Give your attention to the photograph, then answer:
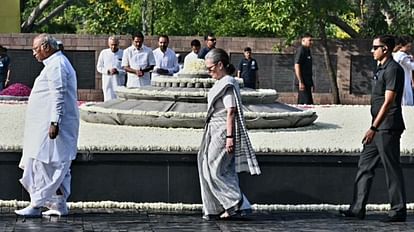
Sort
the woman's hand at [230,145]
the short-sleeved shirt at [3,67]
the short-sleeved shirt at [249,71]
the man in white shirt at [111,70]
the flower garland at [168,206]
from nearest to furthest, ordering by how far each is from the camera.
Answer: the woman's hand at [230,145] < the flower garland at [168,206] < the man in white shirt at [111,70] < the short-sleeved shirt at [3,67] < the short-sleeved shirt at [249,71]

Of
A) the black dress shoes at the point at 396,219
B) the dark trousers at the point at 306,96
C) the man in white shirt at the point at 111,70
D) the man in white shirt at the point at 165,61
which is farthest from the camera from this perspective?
the dark trousers at the point at 306,96

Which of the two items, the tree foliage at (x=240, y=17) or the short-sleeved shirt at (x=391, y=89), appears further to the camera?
the tree foliage at (x=240, y=17)

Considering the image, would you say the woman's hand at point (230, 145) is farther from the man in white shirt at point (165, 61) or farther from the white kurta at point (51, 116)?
the man in white shirt at point (165, 61)

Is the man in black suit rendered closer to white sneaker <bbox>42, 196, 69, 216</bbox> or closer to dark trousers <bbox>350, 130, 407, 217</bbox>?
dark trousers <bbox>350, 130, 407, 217</bbox>

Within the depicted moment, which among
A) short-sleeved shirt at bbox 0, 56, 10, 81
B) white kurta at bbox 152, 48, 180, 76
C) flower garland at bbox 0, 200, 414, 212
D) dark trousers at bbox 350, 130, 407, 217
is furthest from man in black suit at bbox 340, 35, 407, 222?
short-sleeved shirt at bbox 0, 56, 10, 81

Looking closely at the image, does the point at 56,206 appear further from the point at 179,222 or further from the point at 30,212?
the point at 179,222

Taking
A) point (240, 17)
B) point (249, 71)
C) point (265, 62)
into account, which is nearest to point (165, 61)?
point (249, 71)

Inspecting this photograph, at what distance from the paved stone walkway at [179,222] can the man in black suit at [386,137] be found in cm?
23

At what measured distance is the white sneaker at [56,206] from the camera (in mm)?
10992

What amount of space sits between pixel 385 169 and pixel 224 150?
5.25 ft

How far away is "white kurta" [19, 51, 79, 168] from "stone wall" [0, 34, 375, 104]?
1732 centimetres

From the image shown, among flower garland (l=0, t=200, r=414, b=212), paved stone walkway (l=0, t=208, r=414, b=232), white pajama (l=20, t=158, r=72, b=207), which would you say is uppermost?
white pajama (l=20, t=158, r=72, b=207)

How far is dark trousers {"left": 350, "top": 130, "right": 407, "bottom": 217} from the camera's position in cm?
1091

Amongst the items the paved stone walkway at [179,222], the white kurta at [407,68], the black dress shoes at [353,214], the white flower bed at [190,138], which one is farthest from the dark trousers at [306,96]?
the black dress shoes at [353,214]
